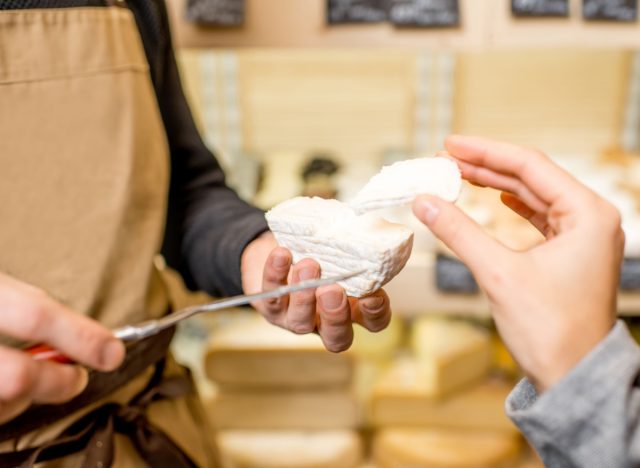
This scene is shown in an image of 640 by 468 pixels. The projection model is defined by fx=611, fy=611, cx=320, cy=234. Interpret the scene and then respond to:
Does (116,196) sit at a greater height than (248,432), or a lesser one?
greater

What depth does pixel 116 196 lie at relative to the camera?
84cm

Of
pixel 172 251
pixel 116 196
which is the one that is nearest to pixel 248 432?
pixel 172 251

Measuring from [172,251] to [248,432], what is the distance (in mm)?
830

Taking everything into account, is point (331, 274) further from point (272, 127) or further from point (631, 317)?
point (631, 317)

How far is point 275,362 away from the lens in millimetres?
1671

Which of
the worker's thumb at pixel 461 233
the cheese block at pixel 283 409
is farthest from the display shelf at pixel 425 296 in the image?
the worker's thumb at pixel 461 233

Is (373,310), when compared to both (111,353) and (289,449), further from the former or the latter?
(289,449)

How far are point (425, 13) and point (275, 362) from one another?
970mm

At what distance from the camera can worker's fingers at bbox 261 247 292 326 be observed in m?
0.72

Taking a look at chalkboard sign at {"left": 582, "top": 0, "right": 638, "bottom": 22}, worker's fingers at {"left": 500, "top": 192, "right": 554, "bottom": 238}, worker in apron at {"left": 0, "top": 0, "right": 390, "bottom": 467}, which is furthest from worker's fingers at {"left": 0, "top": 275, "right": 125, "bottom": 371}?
chalkboard sign at {"left": 582, "top": 0, "right": 638, "bottom": 22}

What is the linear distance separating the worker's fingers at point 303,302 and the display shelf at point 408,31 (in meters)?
0.68

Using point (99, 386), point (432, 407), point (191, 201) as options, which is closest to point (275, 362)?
point (432, 407)

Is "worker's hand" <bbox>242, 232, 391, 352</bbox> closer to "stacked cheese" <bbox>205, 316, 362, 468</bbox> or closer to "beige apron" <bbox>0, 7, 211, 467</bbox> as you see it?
"beige apron" <bbox>0, 7, 211, 467</bbox>

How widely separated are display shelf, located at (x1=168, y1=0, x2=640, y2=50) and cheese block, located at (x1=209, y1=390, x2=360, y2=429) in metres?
0.96
